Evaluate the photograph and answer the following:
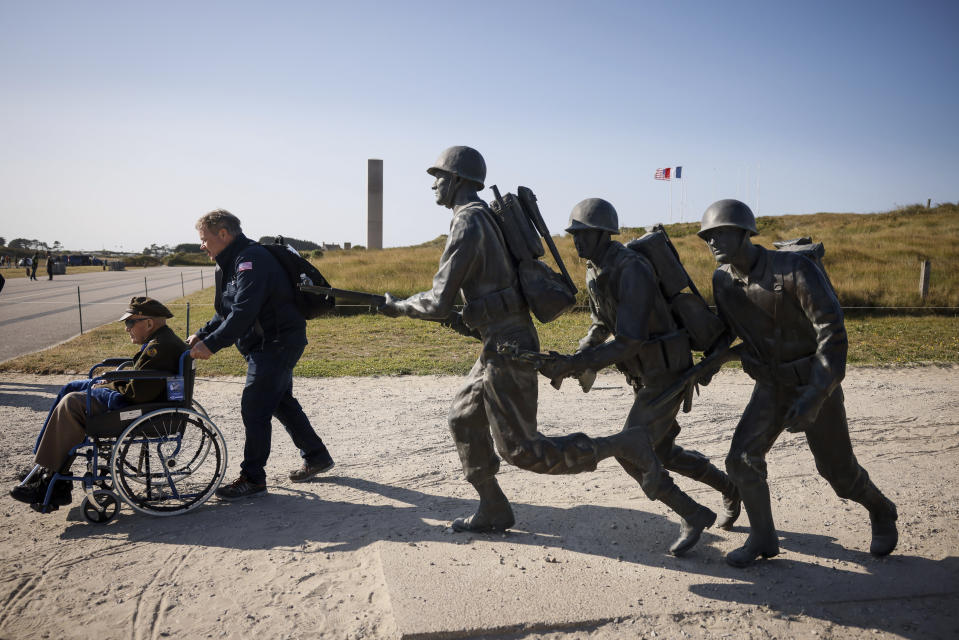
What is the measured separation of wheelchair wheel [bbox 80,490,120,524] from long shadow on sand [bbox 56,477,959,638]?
3.2 inches

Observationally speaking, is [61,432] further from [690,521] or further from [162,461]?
[690,521]

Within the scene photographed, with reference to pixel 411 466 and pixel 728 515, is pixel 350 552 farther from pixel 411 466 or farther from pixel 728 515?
pixel 728 515

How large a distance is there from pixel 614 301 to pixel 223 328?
9.67ft

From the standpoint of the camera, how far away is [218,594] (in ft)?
12.7

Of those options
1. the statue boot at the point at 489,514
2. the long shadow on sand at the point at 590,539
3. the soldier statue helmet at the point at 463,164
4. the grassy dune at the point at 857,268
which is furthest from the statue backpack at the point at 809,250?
the grassy dune at the point at 857,268

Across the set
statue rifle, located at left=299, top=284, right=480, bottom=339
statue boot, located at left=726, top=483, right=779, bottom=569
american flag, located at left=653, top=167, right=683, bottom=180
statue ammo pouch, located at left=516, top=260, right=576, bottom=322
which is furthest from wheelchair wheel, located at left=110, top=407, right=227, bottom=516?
american flag, located at left=653, top=167, right=683, bottom=180

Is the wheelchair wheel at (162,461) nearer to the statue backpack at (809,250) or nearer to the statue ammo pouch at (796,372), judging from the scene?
the statue ammo pouch at (796,372)

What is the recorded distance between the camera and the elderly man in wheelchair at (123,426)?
4.77 metres

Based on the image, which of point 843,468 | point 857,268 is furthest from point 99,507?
point 857,268

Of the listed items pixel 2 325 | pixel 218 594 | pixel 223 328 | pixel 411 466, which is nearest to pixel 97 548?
pixel 218 594

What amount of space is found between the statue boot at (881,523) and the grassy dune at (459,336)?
715 centimetres

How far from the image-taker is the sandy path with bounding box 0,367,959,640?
3553mm

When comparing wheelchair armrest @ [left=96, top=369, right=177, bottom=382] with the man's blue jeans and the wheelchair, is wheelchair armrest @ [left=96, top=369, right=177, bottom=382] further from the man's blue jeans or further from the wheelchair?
the man's blue jeans

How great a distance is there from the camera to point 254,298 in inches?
204
